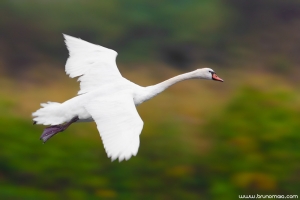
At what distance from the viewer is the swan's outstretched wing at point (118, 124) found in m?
8.42

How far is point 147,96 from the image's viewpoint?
1007cm

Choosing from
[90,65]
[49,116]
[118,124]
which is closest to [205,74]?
[90,65]

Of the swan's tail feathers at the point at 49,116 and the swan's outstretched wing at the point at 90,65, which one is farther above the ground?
the swan's outstretched wing at the point at 90,65

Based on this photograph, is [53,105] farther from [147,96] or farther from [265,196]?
[265,196]

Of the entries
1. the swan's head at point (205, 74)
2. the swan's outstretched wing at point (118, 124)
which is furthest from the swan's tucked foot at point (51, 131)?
the swan's head at point (205, 74)

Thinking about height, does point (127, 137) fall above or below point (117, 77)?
below

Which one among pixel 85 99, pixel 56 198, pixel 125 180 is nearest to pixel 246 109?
pixel 125 180

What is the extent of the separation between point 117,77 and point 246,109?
19.7 feet

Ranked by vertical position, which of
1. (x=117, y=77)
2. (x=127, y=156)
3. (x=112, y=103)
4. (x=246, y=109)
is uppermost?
(x=246, y=109)

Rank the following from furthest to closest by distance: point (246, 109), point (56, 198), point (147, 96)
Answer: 1. point (246, 109)
2. point (56, 198)
3. point (147, 96)

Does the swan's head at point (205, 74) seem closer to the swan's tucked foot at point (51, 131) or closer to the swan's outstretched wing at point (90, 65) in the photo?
the swan's outstretched wing at point (90, 65)

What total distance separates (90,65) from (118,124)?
84.1 inches

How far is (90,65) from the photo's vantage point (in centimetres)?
1084

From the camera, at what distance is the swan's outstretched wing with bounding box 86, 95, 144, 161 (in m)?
8.42
